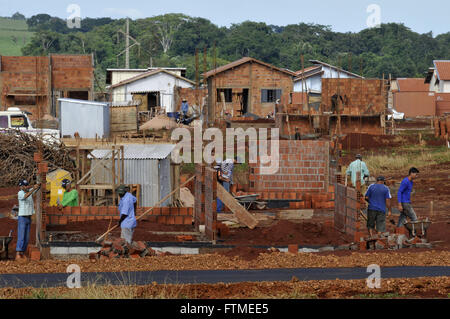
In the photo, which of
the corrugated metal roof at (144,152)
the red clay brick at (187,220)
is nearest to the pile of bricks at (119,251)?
the red clay brick at (187,220)

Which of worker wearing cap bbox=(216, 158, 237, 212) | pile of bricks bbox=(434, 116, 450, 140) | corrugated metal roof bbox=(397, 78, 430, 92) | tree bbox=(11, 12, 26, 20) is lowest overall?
worker wearing cap bbox=(216, 158, 237, 212)

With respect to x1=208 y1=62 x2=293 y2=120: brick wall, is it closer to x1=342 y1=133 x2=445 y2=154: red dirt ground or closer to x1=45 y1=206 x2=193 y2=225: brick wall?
x1=342 y1=133 x2=445 y2=154: red dirt ground

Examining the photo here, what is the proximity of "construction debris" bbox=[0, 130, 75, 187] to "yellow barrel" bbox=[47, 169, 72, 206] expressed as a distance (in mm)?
3686

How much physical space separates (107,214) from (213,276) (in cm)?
620

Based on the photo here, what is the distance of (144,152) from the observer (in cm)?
2052

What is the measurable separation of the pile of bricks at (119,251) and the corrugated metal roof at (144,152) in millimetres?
5867

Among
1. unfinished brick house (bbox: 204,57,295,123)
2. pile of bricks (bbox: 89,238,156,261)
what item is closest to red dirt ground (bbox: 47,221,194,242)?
pile of bricks (bbox: 89,238,156,261)

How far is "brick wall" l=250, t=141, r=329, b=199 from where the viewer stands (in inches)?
830

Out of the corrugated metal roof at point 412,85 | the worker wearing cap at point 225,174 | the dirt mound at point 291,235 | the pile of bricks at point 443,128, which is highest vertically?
the corrugated metal roof at point 412,85

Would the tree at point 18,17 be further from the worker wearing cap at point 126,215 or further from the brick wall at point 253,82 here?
the worker wearing cap at point 126,215

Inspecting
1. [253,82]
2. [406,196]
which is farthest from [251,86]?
[406,196]

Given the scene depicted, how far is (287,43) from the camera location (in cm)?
10812

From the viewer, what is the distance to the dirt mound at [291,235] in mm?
15586
